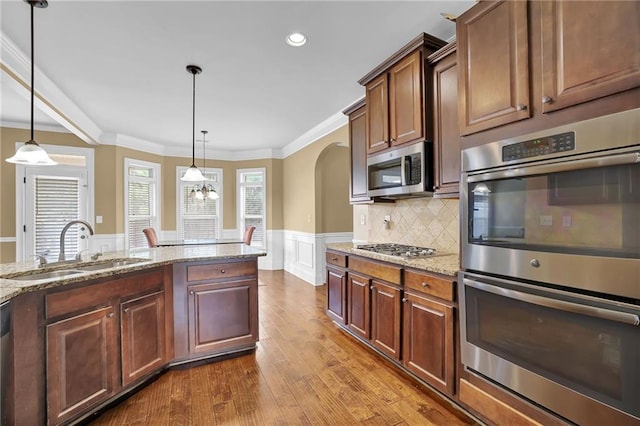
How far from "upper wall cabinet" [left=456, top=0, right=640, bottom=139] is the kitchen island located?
2.13 m

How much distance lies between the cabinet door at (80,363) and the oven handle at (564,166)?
8.12ft

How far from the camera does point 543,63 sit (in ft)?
4.70

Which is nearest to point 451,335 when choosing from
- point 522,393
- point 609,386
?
point 522,393

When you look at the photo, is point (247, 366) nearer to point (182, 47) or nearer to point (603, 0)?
point (182, 47)

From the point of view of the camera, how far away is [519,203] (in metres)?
1.54

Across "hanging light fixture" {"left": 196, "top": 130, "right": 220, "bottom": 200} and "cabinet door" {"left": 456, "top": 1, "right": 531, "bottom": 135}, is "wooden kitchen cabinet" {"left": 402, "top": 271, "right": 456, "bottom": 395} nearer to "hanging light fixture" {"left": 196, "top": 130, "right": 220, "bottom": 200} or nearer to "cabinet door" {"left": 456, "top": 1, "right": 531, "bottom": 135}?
"cabinet door" {"left": 456, "top": 1, "right": 531, "bottom": 135}

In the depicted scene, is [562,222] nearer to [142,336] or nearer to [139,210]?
[142,336]

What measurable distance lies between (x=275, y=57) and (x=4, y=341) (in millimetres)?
2712

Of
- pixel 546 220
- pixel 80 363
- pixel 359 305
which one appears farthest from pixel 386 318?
pixel 80 363

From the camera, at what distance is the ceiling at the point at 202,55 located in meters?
2.16

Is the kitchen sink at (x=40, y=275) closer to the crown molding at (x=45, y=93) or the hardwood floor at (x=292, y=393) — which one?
the hardwood floor at (x=292, y=393)

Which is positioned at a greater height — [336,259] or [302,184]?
[302,184]

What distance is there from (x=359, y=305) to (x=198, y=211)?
514 centimetres

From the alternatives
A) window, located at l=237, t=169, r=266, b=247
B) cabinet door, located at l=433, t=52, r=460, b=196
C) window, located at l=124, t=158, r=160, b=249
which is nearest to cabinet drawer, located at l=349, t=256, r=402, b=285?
cabinet door, located at l=433, t=52, r=460, b=196
